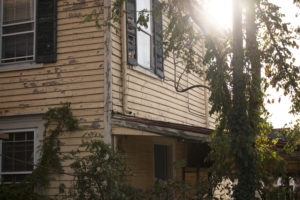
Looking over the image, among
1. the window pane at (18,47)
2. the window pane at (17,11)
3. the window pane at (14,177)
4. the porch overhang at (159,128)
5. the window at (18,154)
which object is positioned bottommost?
the window pane at (14,177)

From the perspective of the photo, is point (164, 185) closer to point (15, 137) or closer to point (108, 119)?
point (108, 119)

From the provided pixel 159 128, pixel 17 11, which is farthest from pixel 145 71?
pixel 17 11

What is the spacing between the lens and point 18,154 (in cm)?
1031

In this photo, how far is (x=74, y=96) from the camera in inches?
393

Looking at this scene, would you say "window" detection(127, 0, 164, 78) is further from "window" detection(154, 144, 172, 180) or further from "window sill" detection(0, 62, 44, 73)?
"window sill" detection(0, 62, 44, 73)

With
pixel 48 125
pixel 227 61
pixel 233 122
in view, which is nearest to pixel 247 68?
pixel 227 61

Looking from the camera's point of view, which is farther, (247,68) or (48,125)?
(48,125)

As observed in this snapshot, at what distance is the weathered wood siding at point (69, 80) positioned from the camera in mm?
9773

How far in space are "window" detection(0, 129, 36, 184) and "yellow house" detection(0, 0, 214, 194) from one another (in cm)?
2

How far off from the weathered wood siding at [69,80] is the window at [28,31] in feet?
0.66

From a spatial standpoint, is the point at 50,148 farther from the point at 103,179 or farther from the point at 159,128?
the point at 103,179

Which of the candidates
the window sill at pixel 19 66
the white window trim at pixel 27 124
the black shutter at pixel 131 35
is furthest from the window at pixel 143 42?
the white window trim at pixel 27 124

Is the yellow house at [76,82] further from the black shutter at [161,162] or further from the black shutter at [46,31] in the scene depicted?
the black shutter at [161,162]

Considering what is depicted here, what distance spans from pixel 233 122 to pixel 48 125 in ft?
13.7
